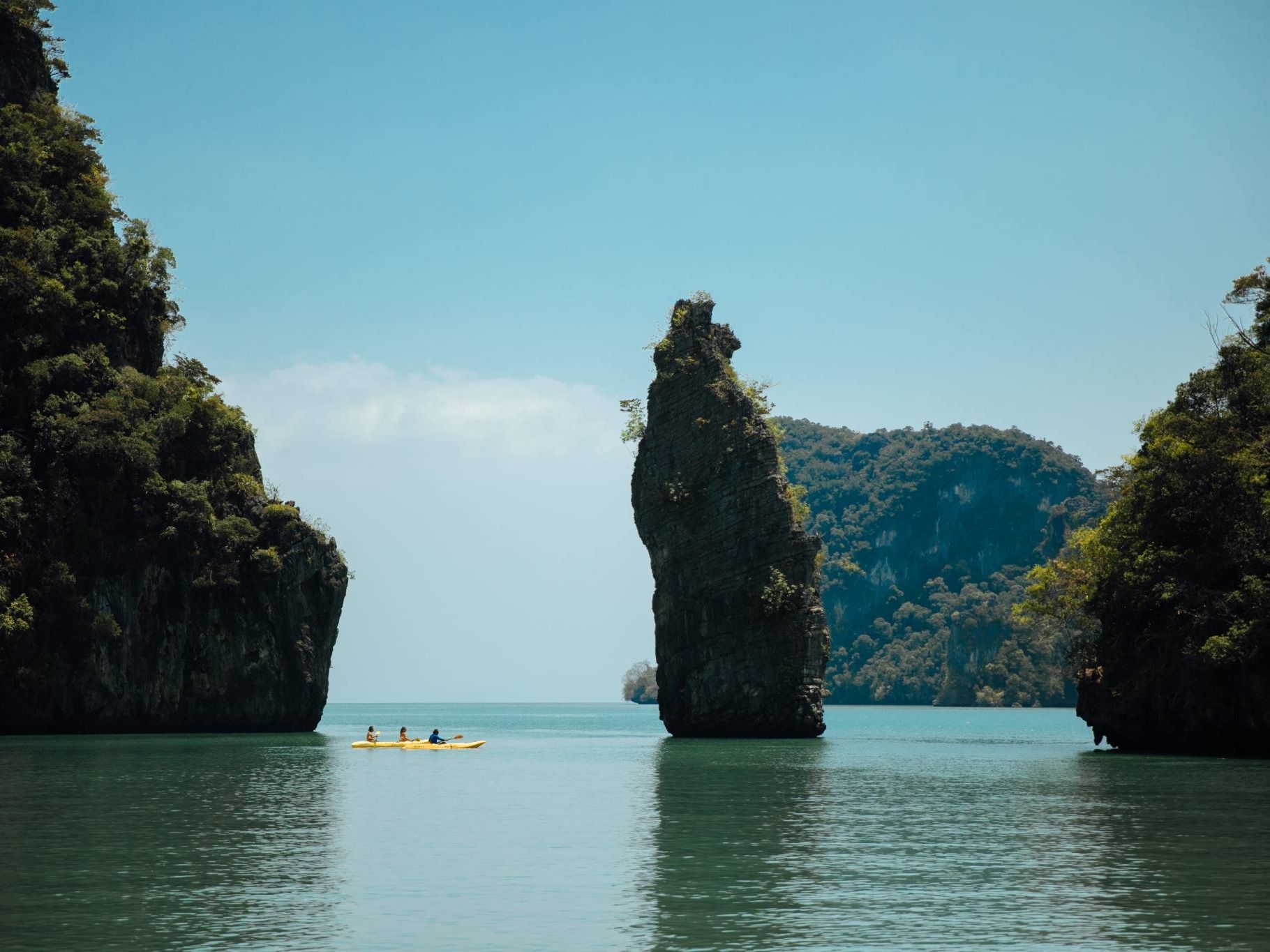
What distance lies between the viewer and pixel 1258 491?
52844 millimetres

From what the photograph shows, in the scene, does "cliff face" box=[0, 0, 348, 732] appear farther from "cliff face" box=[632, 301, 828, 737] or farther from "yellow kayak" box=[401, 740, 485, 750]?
"cliff face" box=[632, 301, 828, 737]

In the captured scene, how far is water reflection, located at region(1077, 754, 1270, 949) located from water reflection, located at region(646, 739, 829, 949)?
16.9 ft

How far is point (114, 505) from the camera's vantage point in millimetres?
75875

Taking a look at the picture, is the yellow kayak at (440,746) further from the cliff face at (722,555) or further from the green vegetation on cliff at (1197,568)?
the green vegetation on cliff at (1197,568)

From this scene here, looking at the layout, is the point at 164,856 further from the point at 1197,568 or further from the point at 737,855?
the point at 1197,568

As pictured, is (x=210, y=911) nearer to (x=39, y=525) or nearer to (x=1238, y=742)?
(x=1238, y=742)

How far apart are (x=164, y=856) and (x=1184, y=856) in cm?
2025

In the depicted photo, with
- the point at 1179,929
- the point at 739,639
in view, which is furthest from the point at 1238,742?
the point at 1179,929

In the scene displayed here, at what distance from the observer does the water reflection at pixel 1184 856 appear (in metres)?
19.9

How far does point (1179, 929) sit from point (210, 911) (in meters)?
14.7

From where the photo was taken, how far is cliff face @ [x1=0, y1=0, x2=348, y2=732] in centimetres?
7281

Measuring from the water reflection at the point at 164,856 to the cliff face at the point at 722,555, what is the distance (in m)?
27.0

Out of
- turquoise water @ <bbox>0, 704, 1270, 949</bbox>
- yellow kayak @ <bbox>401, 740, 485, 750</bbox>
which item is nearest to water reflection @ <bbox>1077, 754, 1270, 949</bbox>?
turquoise water @ <bbox>0, 704, 1270, 949</bbox>

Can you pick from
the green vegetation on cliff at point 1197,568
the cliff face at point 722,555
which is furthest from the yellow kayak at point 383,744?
the green vegetation on cliff at point 1197,568
